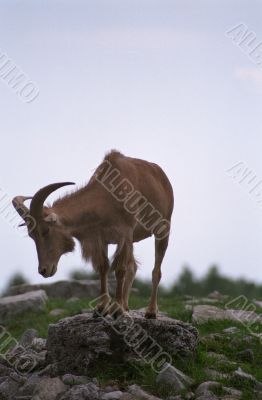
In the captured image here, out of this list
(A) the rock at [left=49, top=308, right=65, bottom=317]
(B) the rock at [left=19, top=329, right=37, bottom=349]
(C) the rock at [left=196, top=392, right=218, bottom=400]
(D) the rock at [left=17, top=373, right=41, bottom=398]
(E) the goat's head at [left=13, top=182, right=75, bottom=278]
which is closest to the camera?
(C) the rock at [left=196, top=392, right=218, bottom=400]

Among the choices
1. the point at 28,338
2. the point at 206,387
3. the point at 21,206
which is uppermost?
the point at 21,206

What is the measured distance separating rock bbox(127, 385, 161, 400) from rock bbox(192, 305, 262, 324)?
3213 millimetres

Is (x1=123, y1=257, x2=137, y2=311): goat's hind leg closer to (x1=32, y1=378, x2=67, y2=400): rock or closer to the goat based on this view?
the goat

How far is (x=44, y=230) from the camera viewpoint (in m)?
11.0

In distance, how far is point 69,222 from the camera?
11305 mm

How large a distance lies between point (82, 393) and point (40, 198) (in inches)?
98.5

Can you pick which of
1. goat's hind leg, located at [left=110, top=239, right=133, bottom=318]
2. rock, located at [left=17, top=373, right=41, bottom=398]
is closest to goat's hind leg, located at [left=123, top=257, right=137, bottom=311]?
goat's hind leg, located at [left=110, top=239, right=133, bottom=318]

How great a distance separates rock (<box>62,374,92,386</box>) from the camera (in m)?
10.4

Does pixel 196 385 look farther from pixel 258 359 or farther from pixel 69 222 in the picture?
pixel 69 222

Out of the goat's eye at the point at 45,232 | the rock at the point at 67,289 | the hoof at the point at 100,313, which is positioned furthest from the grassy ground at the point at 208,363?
the rock at the point at 67,289

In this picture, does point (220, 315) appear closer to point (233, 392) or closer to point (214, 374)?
point (214, 374)

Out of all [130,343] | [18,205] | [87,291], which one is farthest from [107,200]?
[87,291]

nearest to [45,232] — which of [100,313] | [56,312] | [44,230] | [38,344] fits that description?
[44,230]

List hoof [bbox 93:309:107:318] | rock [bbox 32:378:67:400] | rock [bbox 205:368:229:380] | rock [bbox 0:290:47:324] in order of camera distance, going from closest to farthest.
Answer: rock [bbox 32:378:67:400], rock [bbox 205:368:229:380], hoof [bbox 93:309:107:318], rock [bbox 0:290:47:324]
